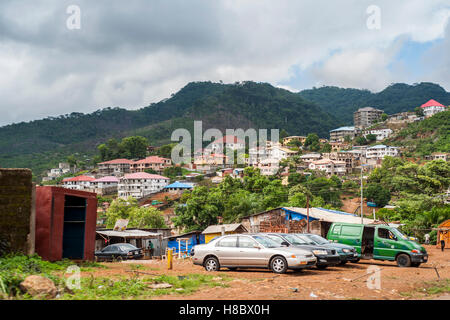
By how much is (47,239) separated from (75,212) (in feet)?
8.17

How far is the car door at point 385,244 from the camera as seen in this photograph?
15.5m

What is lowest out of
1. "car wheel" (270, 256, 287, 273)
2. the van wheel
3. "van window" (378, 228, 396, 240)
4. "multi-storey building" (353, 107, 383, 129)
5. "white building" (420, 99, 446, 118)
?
the van wheel

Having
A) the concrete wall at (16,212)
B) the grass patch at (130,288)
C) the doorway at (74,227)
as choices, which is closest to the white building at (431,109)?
the doorway at (74,227)

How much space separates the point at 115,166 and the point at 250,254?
11542 centimetres

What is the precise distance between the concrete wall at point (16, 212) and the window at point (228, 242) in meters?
5.92

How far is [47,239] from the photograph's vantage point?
1362 cm

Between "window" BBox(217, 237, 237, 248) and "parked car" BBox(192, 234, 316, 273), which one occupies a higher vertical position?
"window" BBox(217, 237, 237, 248)

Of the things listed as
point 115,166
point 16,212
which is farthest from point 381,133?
point 16,212

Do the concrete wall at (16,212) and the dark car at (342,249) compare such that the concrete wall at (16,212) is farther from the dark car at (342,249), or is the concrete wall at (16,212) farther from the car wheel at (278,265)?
the dark car at (342,249)

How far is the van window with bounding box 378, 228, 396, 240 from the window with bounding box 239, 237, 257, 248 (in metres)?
6.27

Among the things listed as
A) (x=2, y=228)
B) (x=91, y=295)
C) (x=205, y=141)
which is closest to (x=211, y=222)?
(x=2, y=228)

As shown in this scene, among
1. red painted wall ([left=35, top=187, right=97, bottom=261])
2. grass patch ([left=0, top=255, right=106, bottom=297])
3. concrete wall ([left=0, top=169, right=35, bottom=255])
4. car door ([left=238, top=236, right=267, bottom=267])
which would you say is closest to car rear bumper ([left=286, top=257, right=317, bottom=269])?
car door ([left=238, top=236, right=267, bottom=267])

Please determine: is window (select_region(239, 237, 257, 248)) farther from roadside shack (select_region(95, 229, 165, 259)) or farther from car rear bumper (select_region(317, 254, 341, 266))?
roadside shack (select_region(95, 229, 165, 259))

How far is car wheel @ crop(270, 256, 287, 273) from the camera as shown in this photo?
1188 cm
